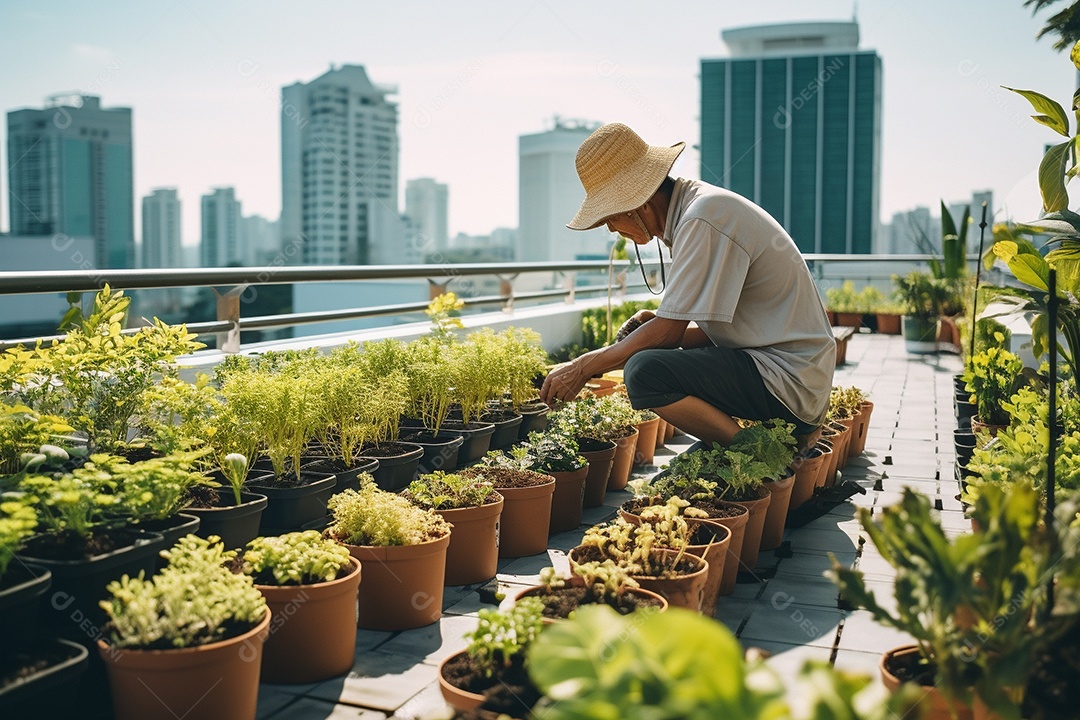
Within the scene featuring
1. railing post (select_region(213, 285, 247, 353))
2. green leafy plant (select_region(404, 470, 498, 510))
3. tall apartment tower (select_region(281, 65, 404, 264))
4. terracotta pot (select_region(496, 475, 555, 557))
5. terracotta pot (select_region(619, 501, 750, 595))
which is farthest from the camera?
tall apartment tower (select_region(281, 65, 404, 264))

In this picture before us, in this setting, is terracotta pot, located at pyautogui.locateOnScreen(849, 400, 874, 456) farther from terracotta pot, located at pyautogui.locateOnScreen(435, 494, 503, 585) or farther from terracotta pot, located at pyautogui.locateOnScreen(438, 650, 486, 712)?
terracotta pot, located at pyautogui.locateOnScreen(438, 650, 486, 712)

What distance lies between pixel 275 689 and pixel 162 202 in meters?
59.6

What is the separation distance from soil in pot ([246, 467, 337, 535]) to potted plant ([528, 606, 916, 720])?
2107mm

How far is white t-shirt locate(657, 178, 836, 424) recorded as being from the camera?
10.7ft

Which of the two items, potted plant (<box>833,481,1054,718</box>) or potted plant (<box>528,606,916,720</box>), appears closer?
potted plant (<box>528,606,916,720</box>)

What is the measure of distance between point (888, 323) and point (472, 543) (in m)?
10.9

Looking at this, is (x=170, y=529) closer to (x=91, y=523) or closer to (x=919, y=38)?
(x=91, y=523)

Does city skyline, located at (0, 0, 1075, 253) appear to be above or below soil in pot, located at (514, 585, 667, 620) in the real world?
above

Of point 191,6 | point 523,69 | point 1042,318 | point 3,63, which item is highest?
point 3,63

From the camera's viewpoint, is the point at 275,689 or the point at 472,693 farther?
the point at 275,689

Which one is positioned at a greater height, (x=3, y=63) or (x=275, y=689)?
(x=3, y=63)

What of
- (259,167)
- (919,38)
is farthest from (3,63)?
(919,38)

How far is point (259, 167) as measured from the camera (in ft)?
128

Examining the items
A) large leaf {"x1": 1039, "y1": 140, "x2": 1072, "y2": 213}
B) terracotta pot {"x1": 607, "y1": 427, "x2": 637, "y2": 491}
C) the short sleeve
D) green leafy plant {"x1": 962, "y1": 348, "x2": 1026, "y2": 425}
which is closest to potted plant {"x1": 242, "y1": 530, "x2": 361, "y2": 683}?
the short sleeve
